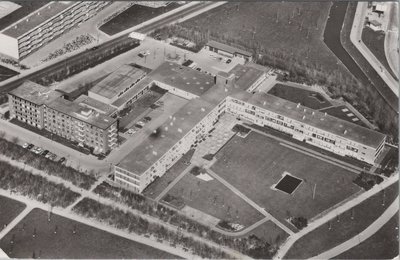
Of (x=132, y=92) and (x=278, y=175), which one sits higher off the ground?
(x=132, y=92)

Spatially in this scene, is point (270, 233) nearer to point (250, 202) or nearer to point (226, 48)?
point (250, 202)

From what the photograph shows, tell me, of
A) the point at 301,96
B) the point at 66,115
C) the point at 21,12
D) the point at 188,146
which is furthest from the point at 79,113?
the point at 301,96

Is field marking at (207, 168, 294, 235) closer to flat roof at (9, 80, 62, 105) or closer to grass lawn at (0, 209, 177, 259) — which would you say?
grass lawn at (0, 209, 177, 259)

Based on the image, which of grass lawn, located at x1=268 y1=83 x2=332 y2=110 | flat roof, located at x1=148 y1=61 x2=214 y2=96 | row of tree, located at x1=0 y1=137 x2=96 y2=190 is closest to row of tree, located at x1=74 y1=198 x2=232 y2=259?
row of tree, located at x1=0 y1=137 x2=96 y2=190

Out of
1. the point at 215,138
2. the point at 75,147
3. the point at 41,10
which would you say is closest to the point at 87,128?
the point at 75,147

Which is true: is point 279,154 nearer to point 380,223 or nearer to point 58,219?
point 380,223

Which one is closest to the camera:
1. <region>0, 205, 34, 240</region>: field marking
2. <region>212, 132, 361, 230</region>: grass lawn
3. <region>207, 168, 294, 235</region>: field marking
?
<region>0, 205, 34, 240</region>: field marking

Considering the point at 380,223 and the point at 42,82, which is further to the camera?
the point at 42,82
